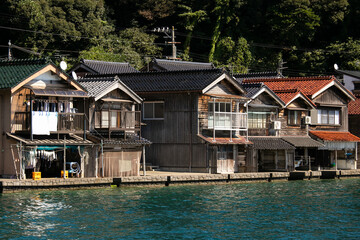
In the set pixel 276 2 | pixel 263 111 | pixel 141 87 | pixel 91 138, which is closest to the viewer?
pixel 91 138

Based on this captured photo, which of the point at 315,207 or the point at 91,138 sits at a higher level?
the point at 91,138

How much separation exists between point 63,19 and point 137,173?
28677 mm

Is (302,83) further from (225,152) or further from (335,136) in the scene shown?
(225,152)

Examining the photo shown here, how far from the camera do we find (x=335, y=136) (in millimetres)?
57062

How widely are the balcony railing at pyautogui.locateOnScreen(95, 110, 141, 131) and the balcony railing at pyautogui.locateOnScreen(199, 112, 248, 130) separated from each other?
16.8ft

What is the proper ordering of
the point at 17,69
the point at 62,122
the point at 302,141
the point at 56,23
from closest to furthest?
1. the point at 62,122
2. the point at 17,69
3. the point at 302,141
4. the point at 56,23

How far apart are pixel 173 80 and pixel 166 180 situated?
30.7 feet

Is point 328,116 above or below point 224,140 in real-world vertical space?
above

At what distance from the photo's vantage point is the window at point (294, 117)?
182 feet

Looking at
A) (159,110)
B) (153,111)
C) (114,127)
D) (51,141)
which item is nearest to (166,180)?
(114,127)

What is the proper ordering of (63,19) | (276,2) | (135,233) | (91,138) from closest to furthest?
(135,233) → (91,138) → (63,19) → (276,2)

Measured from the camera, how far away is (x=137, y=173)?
1762 inches

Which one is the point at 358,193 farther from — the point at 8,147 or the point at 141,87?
the point at 8,147

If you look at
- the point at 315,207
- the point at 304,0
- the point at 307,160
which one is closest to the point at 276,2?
the point at 304,0
